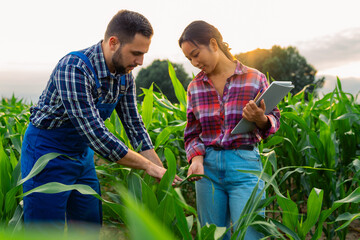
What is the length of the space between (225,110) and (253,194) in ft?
1.34

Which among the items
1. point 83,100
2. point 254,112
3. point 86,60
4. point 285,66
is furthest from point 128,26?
point 285,66

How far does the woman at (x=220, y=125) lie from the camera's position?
3.81ft

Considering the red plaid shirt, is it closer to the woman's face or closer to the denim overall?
the woman's face

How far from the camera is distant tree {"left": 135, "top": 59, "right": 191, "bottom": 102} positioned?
26844 millimetres

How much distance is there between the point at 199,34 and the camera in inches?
45.9

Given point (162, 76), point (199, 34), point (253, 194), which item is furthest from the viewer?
point (162, 76)

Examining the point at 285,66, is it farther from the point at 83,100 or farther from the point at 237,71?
the point at 83,100

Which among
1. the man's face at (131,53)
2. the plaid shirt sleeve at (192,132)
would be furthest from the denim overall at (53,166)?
the plaid shirt sleeve at (192,132)

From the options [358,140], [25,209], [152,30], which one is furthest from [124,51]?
[358,140]

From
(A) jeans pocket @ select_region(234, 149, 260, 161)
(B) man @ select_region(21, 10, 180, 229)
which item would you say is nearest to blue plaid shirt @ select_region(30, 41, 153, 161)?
(B) man @ select_region(21, 10, 180, 229)

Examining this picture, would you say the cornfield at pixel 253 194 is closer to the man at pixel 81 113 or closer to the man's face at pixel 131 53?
the man at pixel 81 113

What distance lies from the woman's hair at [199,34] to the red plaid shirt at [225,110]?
0.13 meters

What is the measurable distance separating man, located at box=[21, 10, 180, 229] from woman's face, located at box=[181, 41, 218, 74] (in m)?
0.18

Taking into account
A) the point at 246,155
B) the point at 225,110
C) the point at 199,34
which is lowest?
the point at 246,155
